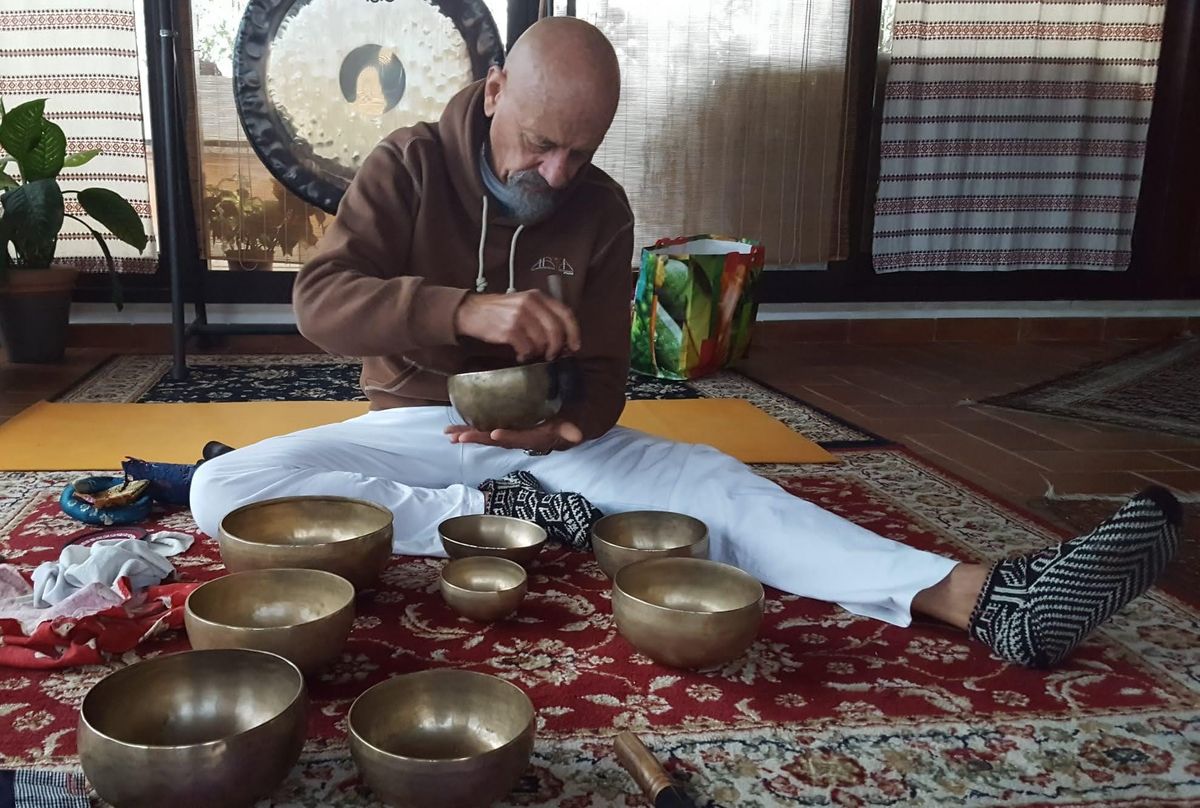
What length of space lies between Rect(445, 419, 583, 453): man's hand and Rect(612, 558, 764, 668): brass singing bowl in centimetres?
28

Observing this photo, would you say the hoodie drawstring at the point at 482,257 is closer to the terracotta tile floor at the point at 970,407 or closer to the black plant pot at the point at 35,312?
the terracotta tile floor at the point at 970,407

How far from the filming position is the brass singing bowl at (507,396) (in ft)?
4.45

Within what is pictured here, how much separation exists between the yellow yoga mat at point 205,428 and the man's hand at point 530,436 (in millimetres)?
884

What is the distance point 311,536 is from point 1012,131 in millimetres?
3462

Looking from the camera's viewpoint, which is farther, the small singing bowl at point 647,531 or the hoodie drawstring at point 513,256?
the hoodie drawstring at point 513,256

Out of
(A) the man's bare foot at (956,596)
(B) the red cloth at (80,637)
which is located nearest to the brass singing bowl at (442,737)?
(B) the red cloth at (80,637)

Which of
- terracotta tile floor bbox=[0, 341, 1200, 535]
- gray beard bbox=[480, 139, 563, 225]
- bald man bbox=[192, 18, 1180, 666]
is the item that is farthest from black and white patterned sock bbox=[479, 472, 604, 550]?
terracotta tile floor bbox=[0, 341, 1200, 535]

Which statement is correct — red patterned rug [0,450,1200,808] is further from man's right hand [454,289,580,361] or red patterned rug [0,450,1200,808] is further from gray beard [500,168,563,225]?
gray beard [500,168,563,225]

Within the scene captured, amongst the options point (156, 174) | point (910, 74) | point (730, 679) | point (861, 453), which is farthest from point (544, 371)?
point (910, 74)

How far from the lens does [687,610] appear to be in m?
1.19

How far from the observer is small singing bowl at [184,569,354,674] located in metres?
1.08

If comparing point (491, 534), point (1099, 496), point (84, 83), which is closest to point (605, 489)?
point (491, 534)

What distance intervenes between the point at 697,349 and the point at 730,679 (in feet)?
6.99

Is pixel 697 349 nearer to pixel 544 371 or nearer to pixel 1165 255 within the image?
pixel 544 371
